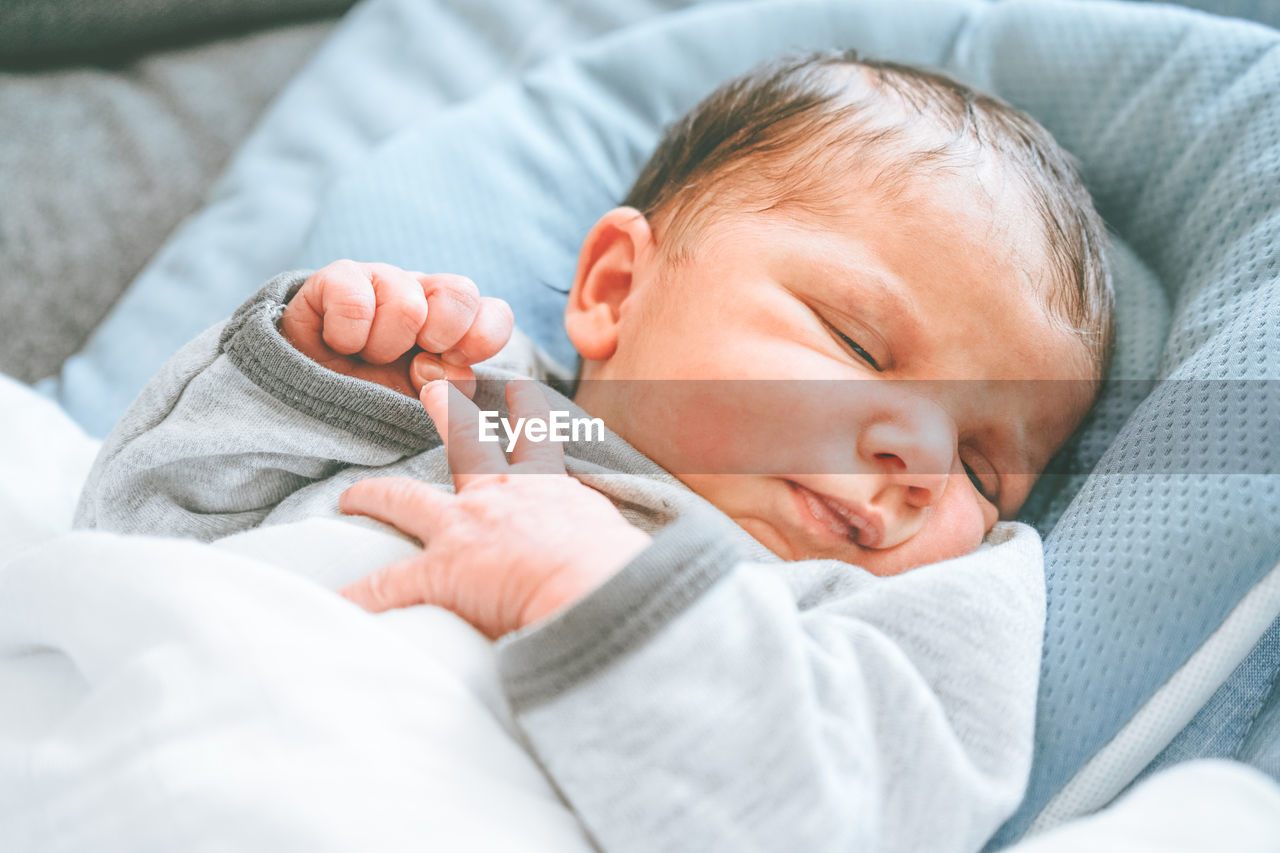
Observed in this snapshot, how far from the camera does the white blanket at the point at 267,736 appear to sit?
49cm

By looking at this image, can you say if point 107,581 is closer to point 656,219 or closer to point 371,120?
point 656,219

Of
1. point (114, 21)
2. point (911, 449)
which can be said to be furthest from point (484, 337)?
point (114, 21)

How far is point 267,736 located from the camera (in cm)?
50

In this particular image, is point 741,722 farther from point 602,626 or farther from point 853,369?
point 853,369

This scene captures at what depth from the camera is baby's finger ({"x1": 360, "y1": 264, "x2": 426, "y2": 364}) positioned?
0.73 metres

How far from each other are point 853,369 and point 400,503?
1.16 ft

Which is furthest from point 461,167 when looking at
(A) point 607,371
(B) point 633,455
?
(B) point 633,455

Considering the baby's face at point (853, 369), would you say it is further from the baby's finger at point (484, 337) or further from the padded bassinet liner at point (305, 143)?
the padded bassinet liner at point (305, 143)

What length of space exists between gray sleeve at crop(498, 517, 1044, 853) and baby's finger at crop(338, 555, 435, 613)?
0.09 metres

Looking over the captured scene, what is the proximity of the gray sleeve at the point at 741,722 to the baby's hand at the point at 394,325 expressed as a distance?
0.96ft

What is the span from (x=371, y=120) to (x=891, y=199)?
0.83 meters

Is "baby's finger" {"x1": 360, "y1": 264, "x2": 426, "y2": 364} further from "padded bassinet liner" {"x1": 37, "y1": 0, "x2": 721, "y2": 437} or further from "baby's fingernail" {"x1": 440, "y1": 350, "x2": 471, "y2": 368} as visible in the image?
"padded bassinet liner" {"x1": 37, "y1": 0, "x2": 721, "y2": 437}

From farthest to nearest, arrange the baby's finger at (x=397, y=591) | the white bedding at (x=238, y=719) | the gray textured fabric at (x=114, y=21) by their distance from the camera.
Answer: the gray textured fabric at (x=114, y=21)
the baby's finger at (x=397, y=591)
the white bedding at (x=238, y=719)

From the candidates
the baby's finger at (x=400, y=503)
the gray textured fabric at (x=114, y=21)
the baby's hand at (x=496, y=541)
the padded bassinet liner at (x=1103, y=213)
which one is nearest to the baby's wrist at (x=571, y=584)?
the baby's hand at (x=496, y=541)
